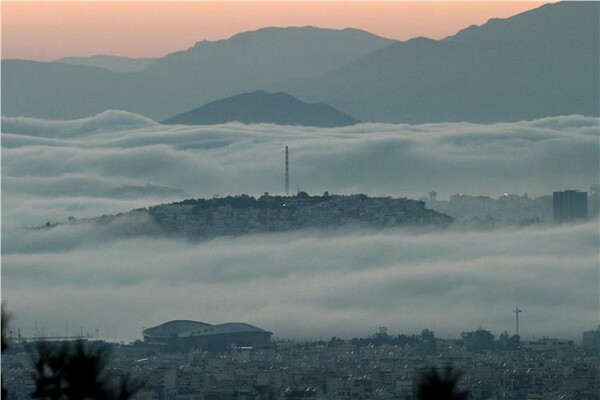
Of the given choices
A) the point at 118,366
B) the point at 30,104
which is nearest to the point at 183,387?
the point at 118,366

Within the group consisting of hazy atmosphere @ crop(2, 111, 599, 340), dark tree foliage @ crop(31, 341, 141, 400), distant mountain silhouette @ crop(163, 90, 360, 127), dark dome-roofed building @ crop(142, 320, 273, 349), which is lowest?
dark tree foliage @ crop(31, 341, 141, 400)

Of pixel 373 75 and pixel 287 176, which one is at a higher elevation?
pixel 373 75

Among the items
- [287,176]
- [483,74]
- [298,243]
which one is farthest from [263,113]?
[298,243]

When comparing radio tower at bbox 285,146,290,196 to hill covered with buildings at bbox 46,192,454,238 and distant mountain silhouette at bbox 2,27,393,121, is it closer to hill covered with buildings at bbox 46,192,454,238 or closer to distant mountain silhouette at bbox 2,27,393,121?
hill covered with buildings at bbox 46,192,454,238

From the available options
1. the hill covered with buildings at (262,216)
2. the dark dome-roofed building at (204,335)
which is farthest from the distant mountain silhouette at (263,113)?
the dark dome-roofed building at (204,335)

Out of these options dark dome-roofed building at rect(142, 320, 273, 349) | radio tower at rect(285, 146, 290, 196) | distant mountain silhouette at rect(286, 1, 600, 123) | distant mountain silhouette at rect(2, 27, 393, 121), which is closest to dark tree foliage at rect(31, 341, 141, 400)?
dark dome-roofed building at rect(142, 320, 273, 349)

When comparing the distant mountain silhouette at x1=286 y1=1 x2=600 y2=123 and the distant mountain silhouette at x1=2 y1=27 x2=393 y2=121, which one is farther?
the distant mountain silhouette at x1=2 y1=27 x2=393 y2=121

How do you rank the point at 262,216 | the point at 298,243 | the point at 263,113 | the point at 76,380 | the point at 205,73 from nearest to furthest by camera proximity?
the point at 76,380
the point at 262,216
the point at 298,243
the point at 263,113
the point at 205,73

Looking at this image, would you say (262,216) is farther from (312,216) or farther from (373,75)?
(373,75)
